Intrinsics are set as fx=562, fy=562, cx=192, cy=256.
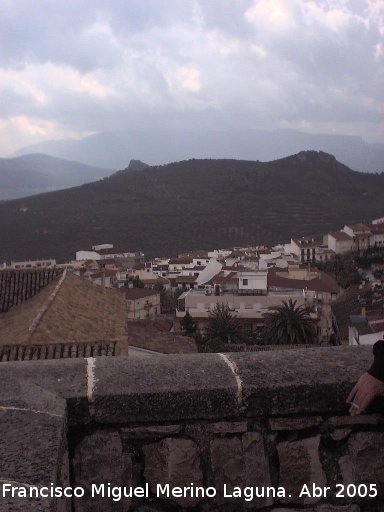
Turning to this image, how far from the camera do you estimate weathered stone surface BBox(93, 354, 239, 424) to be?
201cm

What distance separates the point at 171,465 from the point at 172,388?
→ 0.28 m

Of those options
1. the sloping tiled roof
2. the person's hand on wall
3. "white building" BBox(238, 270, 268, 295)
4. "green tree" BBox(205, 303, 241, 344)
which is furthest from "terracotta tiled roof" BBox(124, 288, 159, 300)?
the person's hand on wall

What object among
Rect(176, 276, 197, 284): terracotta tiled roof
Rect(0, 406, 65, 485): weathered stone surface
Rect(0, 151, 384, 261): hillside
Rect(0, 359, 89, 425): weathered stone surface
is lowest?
Rect(176, 276, 197, 284): terracotta tiled roof

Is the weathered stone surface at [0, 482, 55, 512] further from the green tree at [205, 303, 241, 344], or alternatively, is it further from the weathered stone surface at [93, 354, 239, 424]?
the green tree at [205, 303, 241, 344]

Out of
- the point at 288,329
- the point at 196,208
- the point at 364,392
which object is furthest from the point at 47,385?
the point at 196,208

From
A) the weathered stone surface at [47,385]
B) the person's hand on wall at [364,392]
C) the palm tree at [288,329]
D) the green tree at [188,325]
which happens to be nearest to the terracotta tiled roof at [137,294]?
the green tree at [188,325]

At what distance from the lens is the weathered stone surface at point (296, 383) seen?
2.11 meters

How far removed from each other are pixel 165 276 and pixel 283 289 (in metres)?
14.3

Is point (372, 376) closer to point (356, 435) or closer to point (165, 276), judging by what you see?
point (356, 435)

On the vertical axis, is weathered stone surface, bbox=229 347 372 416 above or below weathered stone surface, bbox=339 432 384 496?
above

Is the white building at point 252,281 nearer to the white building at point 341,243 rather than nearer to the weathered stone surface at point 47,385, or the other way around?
the white building at point 341,243

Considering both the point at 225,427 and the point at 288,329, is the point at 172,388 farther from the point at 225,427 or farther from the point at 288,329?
the point at 288,329

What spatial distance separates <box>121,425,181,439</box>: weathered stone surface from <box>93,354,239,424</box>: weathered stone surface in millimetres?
33

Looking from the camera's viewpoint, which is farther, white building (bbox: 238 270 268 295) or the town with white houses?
white building (bbox: 238 270 268 295)
